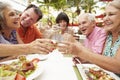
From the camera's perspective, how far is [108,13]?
1.52m

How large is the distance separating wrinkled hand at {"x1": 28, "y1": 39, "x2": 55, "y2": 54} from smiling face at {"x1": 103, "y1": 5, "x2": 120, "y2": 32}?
584mm

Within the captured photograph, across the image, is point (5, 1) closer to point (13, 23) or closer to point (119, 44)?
point (13, 23)

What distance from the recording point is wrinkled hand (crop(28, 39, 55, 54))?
1.14 metres

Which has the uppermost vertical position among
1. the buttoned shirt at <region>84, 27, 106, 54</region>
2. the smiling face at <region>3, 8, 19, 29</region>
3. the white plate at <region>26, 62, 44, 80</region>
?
the smiling face at <region>3, 8, 19, 29</region>

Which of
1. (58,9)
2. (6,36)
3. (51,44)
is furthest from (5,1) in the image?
(58,9)

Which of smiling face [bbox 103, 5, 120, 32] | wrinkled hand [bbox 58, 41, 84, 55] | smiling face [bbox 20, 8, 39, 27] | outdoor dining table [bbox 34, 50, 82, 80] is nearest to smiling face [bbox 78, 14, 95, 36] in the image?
smiling face [bbox 103, 5, 120, 32]

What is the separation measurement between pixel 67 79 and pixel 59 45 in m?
0.20

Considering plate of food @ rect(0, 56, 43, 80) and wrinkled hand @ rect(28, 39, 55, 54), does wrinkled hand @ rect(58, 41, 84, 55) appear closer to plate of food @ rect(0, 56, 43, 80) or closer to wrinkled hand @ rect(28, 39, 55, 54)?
wrinkled hand @ rect(28, 39, 55, 54)

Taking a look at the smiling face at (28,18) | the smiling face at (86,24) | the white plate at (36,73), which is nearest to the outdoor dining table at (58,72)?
the white plate at (36,73)

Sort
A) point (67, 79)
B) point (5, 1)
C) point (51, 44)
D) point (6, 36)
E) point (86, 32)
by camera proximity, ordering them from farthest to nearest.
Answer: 1. point (86, 32)
2. point (6, 36)
3. point (5, 1)
4. point (51, 44)
5. point (67, 79)

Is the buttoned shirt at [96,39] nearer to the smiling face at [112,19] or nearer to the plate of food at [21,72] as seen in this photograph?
the smiling face at [112,19]

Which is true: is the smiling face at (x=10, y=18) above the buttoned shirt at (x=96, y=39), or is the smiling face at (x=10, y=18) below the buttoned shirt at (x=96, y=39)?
above

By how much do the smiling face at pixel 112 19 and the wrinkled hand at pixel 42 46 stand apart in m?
0.58

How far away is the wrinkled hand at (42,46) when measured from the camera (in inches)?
45.0
